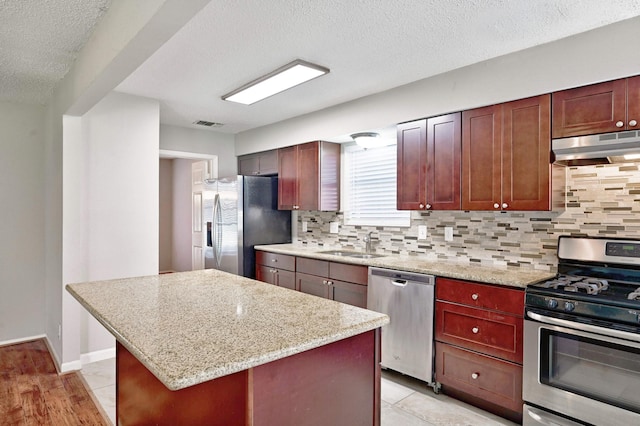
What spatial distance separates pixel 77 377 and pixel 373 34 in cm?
335

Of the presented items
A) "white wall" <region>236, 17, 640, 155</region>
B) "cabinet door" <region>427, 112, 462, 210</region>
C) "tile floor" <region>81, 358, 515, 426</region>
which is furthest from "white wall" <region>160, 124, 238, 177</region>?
"cabinet door" <region>427, 112, 462, 210</region>

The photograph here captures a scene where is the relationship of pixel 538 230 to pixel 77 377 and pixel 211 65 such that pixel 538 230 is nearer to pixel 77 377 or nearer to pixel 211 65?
pixel 211 65

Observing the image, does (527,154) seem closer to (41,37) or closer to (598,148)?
(598,148)

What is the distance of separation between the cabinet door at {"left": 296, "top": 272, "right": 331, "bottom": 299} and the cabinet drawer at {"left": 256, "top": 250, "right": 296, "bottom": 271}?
145 mm

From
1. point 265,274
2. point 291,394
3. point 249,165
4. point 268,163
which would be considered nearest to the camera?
point 291,394

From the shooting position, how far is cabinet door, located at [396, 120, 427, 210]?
10.3 feet

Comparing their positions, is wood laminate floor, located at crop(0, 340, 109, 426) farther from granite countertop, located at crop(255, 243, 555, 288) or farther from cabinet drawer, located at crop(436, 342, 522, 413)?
cabinet drawer, located at crop(436, 342, 522, 413)

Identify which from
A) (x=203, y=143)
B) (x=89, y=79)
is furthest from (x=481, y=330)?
(x=203, y=143)

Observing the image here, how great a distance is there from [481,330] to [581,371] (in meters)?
0.57

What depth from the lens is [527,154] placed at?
8.38 feet

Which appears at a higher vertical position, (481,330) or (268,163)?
(268,163)

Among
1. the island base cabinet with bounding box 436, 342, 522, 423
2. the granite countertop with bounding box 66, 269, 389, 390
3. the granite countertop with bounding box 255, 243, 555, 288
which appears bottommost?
the island base cabinet with bounding box 436, 342, 522, 423

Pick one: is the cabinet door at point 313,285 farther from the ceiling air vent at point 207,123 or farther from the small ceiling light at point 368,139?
the ceiling air vent at point 207,123

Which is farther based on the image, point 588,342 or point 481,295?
point 481,295
